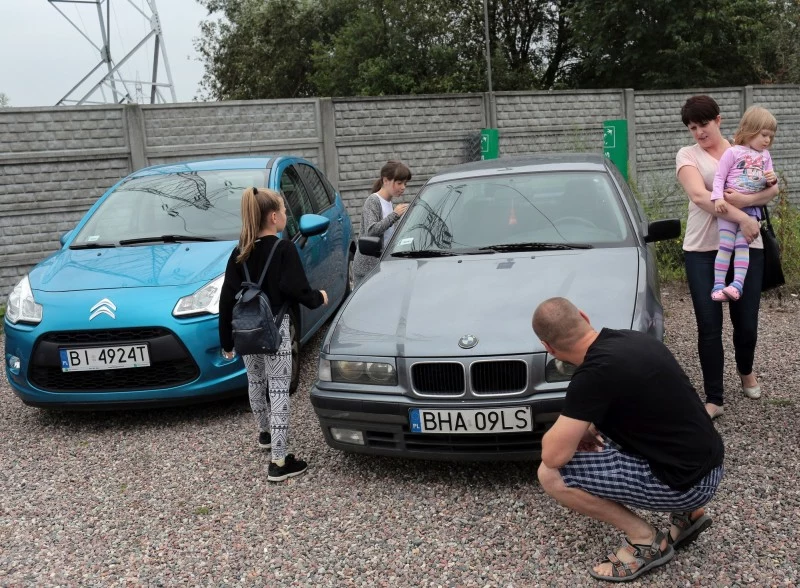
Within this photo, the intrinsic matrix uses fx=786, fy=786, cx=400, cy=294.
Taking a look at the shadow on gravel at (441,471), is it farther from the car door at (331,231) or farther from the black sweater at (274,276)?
the car door at (331,231)

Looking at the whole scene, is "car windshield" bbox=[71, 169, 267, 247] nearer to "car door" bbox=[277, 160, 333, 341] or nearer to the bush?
"car door" bbox=[277, 160, 333, 341]

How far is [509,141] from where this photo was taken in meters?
11.8

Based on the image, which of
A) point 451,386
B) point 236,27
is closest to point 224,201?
point 451,386

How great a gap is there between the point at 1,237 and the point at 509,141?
23.2 feet

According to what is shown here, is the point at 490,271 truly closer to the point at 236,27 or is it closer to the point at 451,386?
the point at 451,386

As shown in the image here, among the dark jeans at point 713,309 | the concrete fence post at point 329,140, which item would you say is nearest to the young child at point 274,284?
the dark jeans at point 713,309

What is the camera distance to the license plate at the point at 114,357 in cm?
477

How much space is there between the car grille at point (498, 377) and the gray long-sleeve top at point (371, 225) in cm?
246

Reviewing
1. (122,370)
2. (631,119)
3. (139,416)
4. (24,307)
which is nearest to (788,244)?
(631,119)

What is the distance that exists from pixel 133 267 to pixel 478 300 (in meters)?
2.53

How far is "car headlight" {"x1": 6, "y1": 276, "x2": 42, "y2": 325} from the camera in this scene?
4.96 metres

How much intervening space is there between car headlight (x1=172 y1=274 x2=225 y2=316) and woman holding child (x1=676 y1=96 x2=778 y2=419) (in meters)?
2.83

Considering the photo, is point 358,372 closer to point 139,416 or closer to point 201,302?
point 201,302

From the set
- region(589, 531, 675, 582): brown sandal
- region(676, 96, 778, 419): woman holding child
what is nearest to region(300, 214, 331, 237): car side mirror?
region(676, 96, 778, 419): woman holding child
